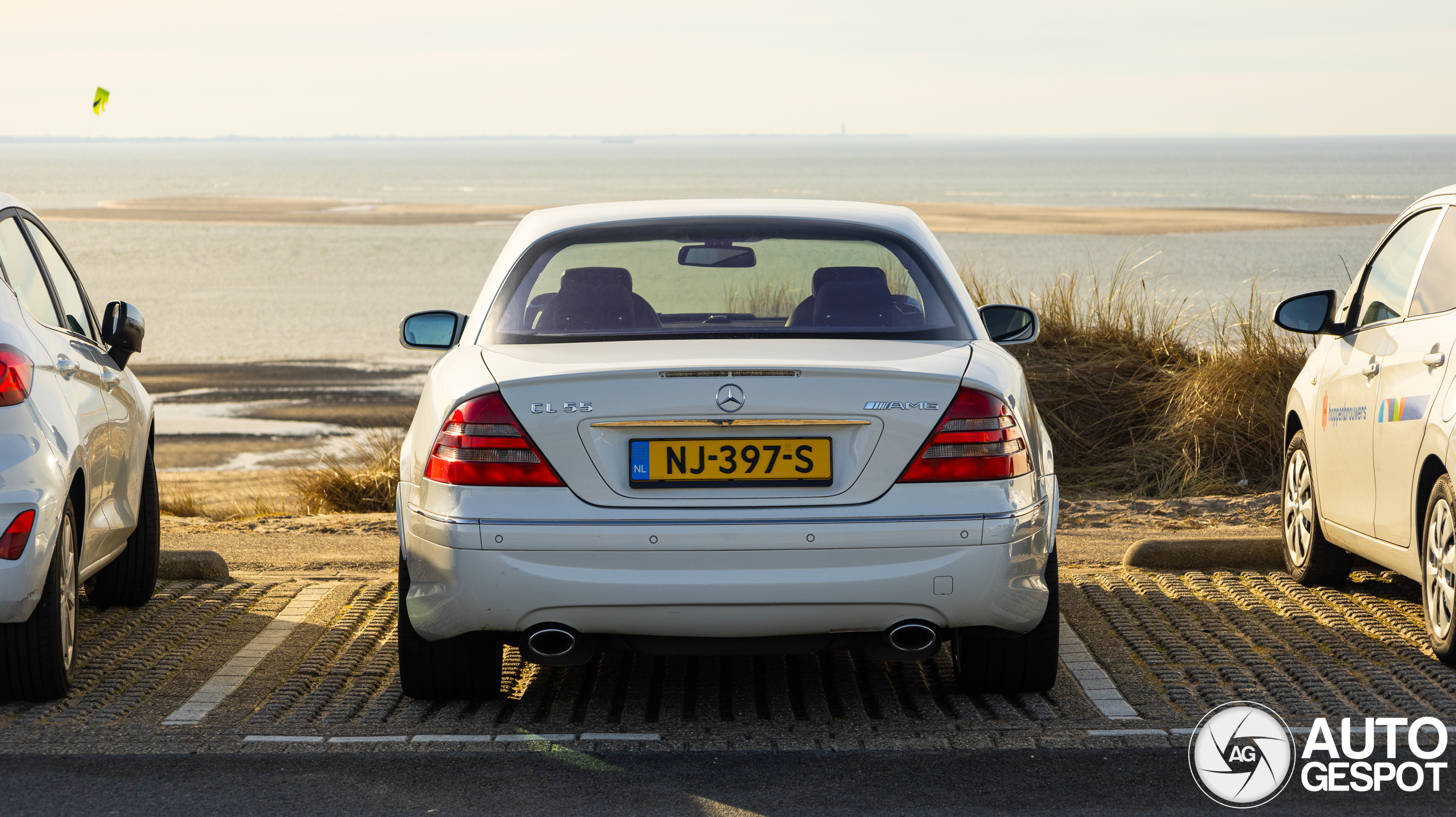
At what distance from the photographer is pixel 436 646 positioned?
15.6ft

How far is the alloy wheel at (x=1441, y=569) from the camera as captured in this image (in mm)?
5125

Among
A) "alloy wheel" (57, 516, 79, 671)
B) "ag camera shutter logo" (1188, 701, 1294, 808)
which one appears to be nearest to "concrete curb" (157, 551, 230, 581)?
"alloy wheel" (57, 516, 79, 671)

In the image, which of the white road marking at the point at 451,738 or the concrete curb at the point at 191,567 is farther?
the concrete curb at the point at 191,567

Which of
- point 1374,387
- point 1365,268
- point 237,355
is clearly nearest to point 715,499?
point 1374,387

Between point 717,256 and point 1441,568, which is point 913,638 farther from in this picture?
point 1441,568

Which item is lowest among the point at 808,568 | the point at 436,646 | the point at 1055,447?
the point at 1055,447

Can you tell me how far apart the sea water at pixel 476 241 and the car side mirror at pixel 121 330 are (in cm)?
901

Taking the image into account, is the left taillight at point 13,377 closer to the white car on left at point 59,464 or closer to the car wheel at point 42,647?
the white car on left at point 59,464

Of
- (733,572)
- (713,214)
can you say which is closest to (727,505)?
(733,572)

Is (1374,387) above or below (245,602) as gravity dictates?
above

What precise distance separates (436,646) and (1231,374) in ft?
26.5

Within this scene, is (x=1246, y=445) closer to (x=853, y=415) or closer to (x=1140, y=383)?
(x=1140, y=383)

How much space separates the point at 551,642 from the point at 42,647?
1.72m

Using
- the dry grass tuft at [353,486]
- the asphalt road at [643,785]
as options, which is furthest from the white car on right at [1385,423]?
the dry grass tuft at [353,486]
